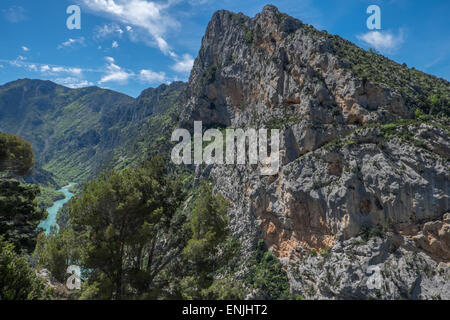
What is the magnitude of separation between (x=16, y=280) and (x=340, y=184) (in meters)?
37.2

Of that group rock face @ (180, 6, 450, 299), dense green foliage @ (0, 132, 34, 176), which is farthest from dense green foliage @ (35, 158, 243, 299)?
rock face @ (180, 6, 450, 299)

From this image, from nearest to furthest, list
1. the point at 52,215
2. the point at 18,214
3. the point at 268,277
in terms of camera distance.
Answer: the point at 18,214
the point at 268,277
the point at 52,215

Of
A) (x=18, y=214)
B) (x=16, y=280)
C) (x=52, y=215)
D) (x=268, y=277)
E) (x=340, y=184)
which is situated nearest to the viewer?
(x=16, y=280)

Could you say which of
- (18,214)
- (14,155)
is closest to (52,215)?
(18,214)

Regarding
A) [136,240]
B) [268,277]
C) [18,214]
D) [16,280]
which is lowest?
[268,277]

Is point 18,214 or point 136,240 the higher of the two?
point 18,214

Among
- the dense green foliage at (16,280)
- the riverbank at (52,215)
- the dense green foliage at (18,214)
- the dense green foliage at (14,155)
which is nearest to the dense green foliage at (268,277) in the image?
the dense green foliage at (18,214)

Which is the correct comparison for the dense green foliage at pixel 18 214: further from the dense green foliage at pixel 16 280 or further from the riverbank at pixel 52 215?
the riverbank at pixel 52 215

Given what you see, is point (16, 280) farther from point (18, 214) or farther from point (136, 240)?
point (18, 214)

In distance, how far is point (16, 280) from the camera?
1083 cm

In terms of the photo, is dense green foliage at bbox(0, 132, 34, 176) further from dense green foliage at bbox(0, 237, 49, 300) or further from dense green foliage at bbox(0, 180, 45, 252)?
dense green foliage at bbox(0, 237, 49, 300)

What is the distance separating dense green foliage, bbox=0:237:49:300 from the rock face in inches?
1348
